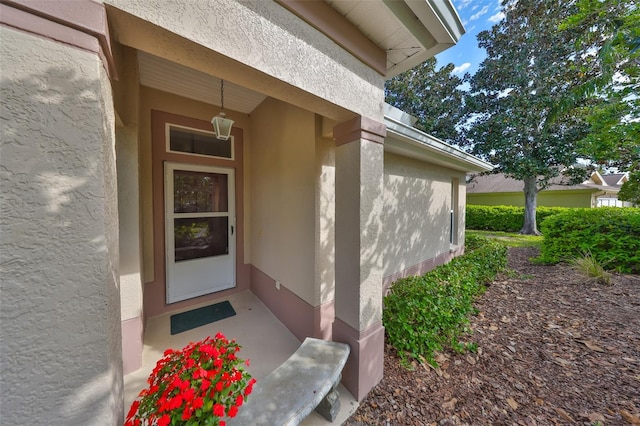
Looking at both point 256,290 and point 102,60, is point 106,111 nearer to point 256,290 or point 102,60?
point 102,60

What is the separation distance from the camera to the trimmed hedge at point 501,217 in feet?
45.3

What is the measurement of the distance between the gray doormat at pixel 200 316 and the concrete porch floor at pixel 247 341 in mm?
90

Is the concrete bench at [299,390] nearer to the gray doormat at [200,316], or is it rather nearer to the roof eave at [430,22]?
the gray doormat at [200,316]

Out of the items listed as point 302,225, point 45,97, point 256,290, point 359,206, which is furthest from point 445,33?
point 256,290

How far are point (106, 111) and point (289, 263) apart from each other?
2.85m

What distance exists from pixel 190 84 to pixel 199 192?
6.01ft

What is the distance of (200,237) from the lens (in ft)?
14.7

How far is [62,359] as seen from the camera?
1.03 meters

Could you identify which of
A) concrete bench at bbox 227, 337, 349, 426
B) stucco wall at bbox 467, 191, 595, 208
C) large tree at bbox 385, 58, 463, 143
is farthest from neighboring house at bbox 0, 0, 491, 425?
stucco wall at bbox 467, 191, 595, 208

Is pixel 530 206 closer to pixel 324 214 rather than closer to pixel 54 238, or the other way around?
pixel 324 214

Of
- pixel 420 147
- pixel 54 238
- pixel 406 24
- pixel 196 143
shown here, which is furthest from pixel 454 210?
pixel 54 238

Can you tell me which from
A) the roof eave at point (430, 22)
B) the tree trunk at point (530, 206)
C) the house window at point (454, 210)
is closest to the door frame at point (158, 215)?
the roof eave at point (430, 22)

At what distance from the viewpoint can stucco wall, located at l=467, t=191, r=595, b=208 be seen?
1593 cm

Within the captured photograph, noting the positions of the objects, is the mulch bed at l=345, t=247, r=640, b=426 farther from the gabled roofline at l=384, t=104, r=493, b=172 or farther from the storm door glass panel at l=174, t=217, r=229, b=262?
the storm door glass panel at l=174, t=217, r=229, b=262
